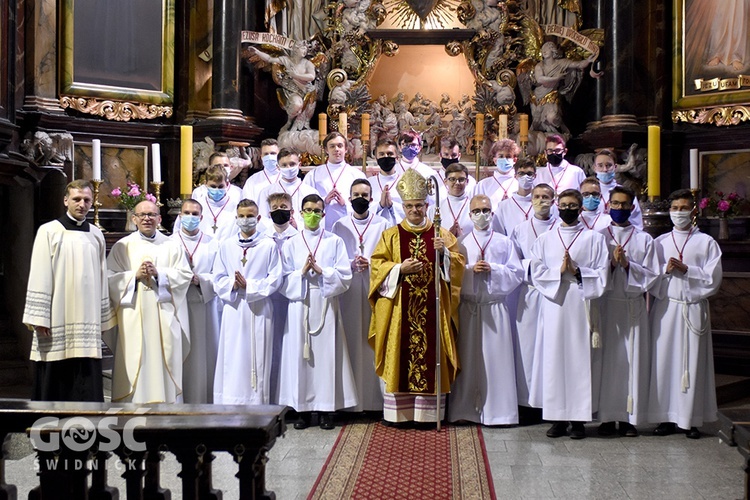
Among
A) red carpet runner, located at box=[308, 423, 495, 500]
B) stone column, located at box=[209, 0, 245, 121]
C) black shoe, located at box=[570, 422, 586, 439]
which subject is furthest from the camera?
stone column, located at box=[209, 0, 245, 121]

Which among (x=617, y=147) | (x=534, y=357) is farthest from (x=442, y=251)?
(x=617, y=147)

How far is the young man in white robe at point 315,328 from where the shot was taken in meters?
7.59

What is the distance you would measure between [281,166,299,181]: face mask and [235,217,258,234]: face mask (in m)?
1.43

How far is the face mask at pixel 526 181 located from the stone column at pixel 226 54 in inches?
146

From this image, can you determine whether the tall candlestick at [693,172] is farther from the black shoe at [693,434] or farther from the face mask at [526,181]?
the black shoe at [693,434]

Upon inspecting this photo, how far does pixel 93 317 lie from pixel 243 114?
478 centimetres

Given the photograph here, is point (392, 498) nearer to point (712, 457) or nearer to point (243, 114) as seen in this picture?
point (712, 457)

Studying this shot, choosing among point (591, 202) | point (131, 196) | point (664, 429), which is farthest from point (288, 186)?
point (664, 429)

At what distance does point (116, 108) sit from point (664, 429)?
6.67 meters

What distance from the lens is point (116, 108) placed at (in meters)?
10.5

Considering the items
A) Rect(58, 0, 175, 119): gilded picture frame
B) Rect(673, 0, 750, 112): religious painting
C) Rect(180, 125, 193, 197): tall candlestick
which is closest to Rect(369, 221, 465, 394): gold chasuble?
Rect(180, 125, 193, 197): tall candlestick

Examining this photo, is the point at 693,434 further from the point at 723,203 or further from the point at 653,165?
the point at 723,203

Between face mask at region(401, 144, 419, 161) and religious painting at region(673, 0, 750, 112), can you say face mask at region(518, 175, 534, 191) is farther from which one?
religious painting at region(673, 0, 750, 112)

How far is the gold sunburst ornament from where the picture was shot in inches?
452
